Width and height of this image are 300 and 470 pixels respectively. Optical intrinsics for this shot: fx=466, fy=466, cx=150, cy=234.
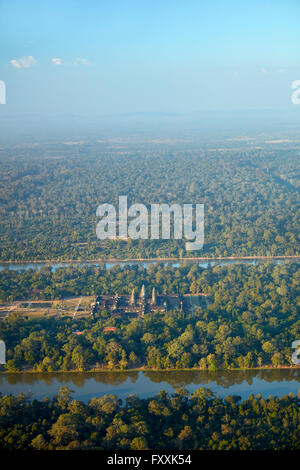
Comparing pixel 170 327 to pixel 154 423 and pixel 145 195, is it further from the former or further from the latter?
pixel 145 195

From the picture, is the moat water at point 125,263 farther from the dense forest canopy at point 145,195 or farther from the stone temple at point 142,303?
the stone temple at point 142,303

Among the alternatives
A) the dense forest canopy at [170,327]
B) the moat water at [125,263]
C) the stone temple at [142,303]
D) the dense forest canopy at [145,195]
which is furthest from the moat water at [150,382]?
the dense forest canopy at [145,195]

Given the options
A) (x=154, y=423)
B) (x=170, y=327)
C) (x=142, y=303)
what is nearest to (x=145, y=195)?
(x=142, y=303)

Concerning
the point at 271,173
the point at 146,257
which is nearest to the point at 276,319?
the point at 146,257

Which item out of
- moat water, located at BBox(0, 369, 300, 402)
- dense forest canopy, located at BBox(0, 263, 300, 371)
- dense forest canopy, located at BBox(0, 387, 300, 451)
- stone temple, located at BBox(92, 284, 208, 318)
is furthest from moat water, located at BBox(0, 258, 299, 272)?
dense forest canopy, located at BBox(0, 387, 300, 451)

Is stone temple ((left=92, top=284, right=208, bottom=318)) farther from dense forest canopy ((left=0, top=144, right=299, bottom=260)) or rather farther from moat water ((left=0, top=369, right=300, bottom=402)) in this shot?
dense forest canopy ((left=0, top=144, right=299, bottom=260))
